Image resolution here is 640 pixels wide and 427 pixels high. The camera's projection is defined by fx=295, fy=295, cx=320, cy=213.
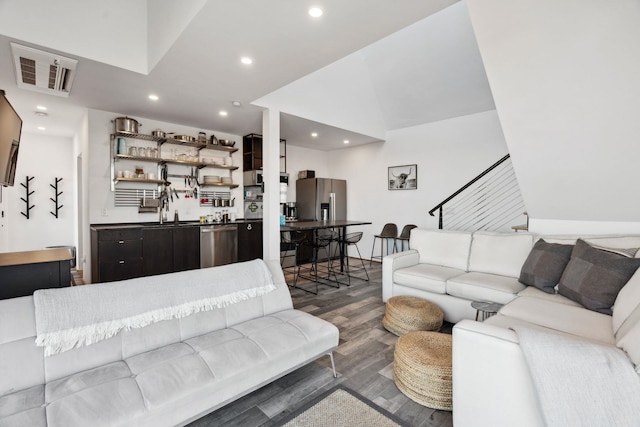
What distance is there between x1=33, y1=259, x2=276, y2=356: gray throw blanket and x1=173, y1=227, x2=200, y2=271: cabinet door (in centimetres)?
276

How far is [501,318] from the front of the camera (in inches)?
80.7

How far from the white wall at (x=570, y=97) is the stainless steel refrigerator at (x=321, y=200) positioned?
3967 mm

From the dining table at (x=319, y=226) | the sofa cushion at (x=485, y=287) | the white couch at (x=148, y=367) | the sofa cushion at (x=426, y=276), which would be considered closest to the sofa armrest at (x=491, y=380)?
the white couch at (x=148, y=367)

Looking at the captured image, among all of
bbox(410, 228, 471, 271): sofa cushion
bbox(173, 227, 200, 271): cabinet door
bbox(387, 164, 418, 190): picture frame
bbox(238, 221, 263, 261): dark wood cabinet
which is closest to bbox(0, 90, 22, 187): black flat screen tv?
bbox(173, 227, 200, 271): cabinet door

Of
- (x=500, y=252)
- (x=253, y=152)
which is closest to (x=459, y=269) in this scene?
(x=500, y=252)

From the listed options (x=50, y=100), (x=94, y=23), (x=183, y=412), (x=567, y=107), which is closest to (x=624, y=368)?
(x=183, y=412)

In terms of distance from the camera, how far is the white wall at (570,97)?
2014 mm

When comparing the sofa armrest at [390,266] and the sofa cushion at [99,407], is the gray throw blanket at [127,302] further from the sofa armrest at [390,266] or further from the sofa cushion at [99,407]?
A: the sofa armrest at [390,266]

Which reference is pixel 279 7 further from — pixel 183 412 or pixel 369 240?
pixel 369 240

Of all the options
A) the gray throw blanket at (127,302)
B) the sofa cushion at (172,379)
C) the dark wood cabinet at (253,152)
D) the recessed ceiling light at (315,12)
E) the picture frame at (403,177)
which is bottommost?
the sofa cushion at (172,379)

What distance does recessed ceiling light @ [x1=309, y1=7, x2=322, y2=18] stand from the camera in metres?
2.11

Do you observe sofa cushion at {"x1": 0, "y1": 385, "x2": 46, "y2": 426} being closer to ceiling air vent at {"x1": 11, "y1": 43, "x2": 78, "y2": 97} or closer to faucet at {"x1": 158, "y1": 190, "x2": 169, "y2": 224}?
ceiling air vent at {"x1": 11, "y1": 43, "x2": 78, "y2": 97}

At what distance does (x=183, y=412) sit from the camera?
141 cm

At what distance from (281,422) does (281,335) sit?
0.47 meters
